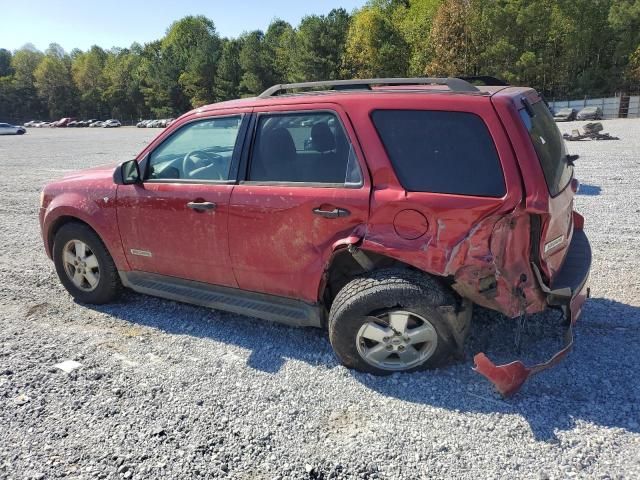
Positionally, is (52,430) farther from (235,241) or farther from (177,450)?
(235,241)

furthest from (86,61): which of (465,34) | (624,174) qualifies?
(624,174)

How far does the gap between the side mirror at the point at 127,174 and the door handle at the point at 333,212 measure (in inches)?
68.8

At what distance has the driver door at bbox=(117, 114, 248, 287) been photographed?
3797 millimetres

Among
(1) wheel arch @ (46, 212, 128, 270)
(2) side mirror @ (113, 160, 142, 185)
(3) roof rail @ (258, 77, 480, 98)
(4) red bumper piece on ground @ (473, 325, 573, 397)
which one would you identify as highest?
(3) roof rail @ (258, 77, 480, 98)

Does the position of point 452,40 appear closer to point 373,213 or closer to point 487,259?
point 373,213

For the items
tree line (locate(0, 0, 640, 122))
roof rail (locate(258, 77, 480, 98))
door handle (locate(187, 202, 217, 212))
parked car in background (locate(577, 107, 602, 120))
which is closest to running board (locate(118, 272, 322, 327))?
door handle (locate(187, 202, 217, 212))

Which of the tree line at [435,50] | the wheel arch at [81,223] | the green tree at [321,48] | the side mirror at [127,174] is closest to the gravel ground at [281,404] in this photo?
the wheel arch at [81,223]

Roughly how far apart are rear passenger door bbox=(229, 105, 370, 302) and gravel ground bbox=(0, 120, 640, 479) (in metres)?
0.65

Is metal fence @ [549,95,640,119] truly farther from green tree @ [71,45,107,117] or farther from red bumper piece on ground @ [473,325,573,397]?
green tree @ [71,45,107,117]

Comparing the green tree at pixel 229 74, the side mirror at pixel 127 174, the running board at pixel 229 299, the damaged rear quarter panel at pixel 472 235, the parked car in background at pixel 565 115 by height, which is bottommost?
the parked car in background at pixel 565 115

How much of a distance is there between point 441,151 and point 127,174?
262cm

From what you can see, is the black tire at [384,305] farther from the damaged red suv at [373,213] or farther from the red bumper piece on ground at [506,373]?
the red bumper piece on ground at [506,373]

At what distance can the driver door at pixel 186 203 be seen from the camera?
3.80 meters

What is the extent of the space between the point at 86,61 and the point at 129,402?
113 m
